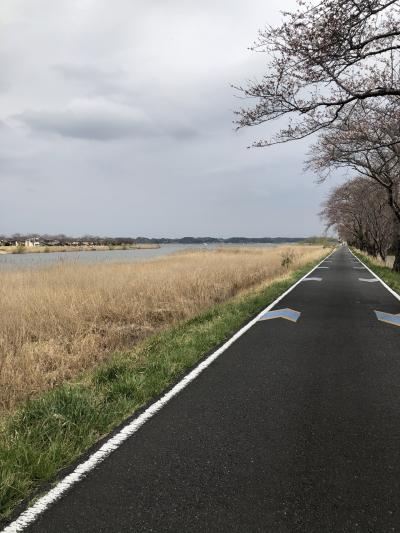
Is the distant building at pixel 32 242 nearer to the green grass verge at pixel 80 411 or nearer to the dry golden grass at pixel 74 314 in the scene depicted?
the dry golden grass at pixel 74 314

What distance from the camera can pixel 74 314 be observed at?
419 inches

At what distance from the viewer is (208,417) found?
448cm

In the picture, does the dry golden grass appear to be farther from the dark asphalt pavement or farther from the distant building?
the distant building

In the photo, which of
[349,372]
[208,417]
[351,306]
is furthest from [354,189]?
[208,417]

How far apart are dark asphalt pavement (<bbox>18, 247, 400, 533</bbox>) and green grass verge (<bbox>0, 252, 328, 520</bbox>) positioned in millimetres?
401

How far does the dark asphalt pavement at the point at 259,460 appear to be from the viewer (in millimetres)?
2758

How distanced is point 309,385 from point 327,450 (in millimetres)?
1876

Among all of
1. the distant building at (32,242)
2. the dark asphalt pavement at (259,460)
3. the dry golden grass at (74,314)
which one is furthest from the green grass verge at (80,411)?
the distant building at (32,242)

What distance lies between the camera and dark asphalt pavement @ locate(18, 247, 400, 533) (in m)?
2.76

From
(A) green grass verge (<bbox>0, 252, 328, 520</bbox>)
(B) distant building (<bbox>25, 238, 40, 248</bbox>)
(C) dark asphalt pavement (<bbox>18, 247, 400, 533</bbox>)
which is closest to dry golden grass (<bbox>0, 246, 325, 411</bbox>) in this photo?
(A) green grass verge (<bbox>0, 252, 328, 520</bbox>)

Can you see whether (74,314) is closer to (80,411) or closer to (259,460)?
(80,411)

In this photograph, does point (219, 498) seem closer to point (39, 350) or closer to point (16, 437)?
point (16, 437)

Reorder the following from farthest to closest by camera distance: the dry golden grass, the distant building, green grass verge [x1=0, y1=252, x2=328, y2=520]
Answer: the distant building < the dry golden grass < green grass verge [x1=0, y1=252, x2=328, y2=520]

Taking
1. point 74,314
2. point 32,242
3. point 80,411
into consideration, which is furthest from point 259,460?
point 32,242
